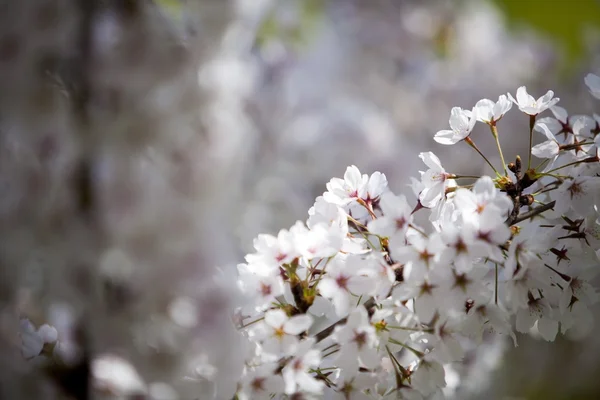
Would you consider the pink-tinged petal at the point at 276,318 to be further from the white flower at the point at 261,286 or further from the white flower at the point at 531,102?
the white flower at the point at 531,102

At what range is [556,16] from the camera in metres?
1.20

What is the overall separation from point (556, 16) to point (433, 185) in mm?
1136

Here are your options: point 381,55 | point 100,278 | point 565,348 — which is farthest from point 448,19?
point 100,278

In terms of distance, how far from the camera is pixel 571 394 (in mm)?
959

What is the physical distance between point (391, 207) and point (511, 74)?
98cm

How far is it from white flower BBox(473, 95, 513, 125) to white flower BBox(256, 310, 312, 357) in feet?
0.48

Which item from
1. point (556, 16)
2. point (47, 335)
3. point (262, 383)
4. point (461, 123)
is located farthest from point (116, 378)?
point (556, 16)

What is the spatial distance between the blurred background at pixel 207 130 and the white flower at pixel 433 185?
16cm

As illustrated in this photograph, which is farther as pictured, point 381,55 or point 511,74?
point 381,55

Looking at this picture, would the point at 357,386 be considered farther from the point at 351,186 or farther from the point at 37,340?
the point at 37,340

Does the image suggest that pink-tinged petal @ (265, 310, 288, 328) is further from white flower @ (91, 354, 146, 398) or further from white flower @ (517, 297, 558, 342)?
white flower @ (91, 354, 146, 398)

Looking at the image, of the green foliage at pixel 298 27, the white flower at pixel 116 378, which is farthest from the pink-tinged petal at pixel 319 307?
the green foliage at pixel 298 27

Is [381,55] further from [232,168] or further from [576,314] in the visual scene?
[576,314]

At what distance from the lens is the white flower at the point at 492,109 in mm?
288
